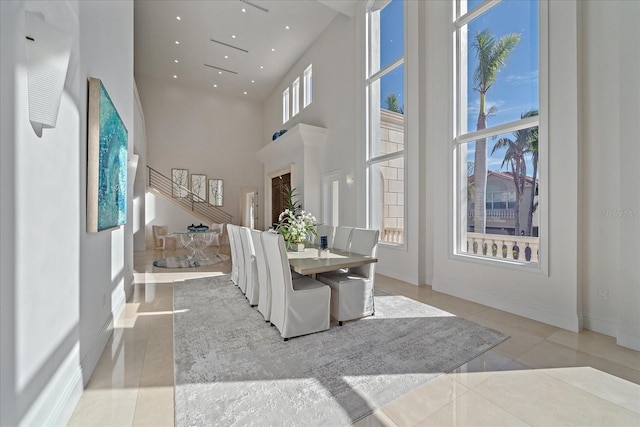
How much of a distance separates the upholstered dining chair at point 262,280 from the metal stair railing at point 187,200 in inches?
284

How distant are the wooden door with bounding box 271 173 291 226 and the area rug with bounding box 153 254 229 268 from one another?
260 cm

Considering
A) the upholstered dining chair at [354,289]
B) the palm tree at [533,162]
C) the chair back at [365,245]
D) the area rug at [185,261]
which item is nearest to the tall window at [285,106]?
the area rug at [185,261]

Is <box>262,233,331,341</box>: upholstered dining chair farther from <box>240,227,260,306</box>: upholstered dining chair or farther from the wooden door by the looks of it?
the wooden door

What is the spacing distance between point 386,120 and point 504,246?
3226 millimetres

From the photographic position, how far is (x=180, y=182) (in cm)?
1020

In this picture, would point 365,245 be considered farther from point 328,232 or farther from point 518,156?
point 518,156

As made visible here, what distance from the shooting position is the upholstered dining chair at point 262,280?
10.1ft

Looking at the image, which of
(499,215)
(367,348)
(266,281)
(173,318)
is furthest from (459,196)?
(173,318)

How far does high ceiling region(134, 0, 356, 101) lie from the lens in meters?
6.38

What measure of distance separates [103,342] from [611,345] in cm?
458

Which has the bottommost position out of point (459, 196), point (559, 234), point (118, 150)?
point (559, 234)

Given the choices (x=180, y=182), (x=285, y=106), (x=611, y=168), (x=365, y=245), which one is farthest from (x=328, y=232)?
(x=180, y=182)

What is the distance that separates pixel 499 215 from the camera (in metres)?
3.66

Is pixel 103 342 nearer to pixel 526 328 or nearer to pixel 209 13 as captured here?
pixel 526 328
